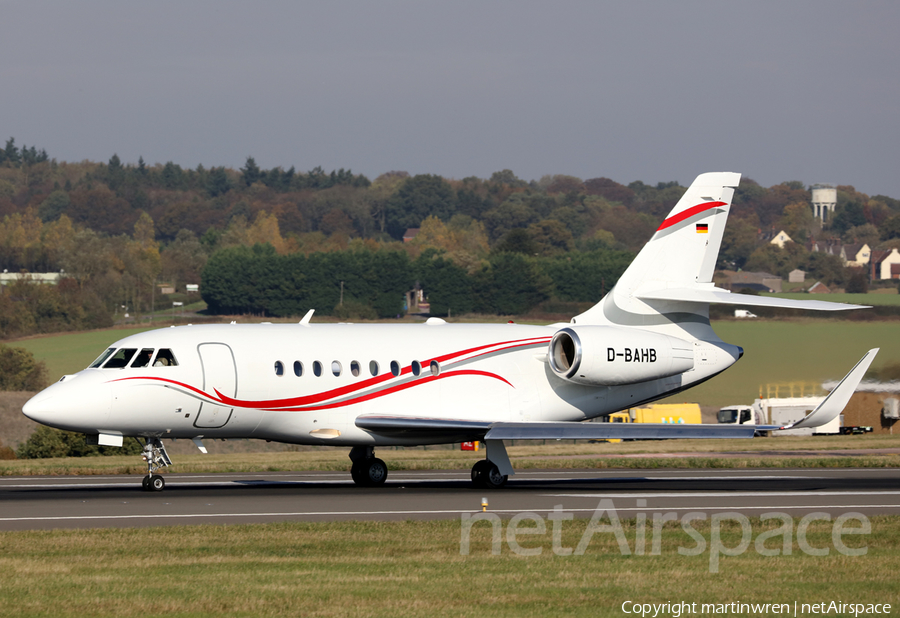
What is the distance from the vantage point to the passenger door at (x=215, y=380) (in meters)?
24.6

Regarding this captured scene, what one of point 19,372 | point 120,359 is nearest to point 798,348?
point 120,359

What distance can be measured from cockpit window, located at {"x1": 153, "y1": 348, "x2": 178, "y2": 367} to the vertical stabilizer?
1065cm

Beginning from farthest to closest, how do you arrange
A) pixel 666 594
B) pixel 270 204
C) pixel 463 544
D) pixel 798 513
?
1. pixel 270 204
2. pixel 798 513
3. pixel 463 544
4. pixel 666 594

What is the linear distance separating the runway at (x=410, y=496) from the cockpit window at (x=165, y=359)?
2.65 metres

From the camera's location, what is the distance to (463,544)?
16109 mm

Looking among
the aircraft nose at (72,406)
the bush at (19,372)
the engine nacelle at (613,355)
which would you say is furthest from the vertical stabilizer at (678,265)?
the bush at (19,372)

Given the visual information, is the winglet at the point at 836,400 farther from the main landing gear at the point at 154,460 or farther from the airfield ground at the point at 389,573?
the main landing gear at the point at 154,460

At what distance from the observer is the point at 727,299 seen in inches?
1102

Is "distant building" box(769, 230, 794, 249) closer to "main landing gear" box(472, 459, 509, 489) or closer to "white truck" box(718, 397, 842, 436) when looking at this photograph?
"white truck" box(718, 397, 842, 436)

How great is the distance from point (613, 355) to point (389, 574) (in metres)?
14.4

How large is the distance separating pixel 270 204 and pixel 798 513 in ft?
604

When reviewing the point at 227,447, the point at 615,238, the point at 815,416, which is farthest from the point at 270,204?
the point at 815,416

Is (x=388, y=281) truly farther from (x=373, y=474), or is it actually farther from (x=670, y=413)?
(x=373, y=474)

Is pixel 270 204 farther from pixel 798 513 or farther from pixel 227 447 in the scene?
pixel 798 513
